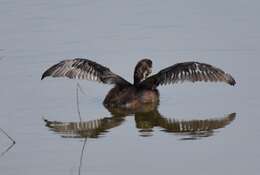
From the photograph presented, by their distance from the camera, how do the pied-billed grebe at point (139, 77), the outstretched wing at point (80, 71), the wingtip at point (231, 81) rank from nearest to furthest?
the wingtip at point (231, 81), the pied-billed grebe at point (139, 77), the outstretched wing at point (80, 71)

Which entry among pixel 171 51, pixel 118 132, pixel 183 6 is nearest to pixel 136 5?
pixel 183 6

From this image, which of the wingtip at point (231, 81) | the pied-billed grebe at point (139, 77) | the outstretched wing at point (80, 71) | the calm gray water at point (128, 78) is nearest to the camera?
the calm gray water at point (128, 78)

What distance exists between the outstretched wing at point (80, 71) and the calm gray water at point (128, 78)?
25 centimetres

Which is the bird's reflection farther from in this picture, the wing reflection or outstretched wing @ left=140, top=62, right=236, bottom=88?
outstretched wing @ left=140, top=62, right=236, bottom=88

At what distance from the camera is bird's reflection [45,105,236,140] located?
12.5 m

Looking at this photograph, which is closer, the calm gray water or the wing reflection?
the calm gray water

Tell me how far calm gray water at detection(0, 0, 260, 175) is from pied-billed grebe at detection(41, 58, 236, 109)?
0.73 feet

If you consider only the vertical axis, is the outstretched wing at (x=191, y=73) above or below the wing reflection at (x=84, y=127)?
above

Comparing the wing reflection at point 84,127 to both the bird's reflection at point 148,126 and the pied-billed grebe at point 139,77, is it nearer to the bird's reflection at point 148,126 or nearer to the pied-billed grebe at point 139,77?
the bird's reflection at point 148,126

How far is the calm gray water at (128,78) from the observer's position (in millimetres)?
11242

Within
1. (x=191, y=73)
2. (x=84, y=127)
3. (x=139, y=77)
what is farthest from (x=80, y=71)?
(x=84, y=127)

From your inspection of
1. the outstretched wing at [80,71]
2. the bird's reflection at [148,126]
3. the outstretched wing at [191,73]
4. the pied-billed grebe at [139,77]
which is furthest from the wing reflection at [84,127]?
the outstretched wing at [80,71]

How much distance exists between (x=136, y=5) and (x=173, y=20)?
5.67ft

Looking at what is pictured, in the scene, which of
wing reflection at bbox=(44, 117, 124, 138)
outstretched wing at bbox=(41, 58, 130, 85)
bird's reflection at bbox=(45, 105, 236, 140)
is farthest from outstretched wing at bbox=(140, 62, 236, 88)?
wing reflection at bbox=(44, 117, 124, 138)
